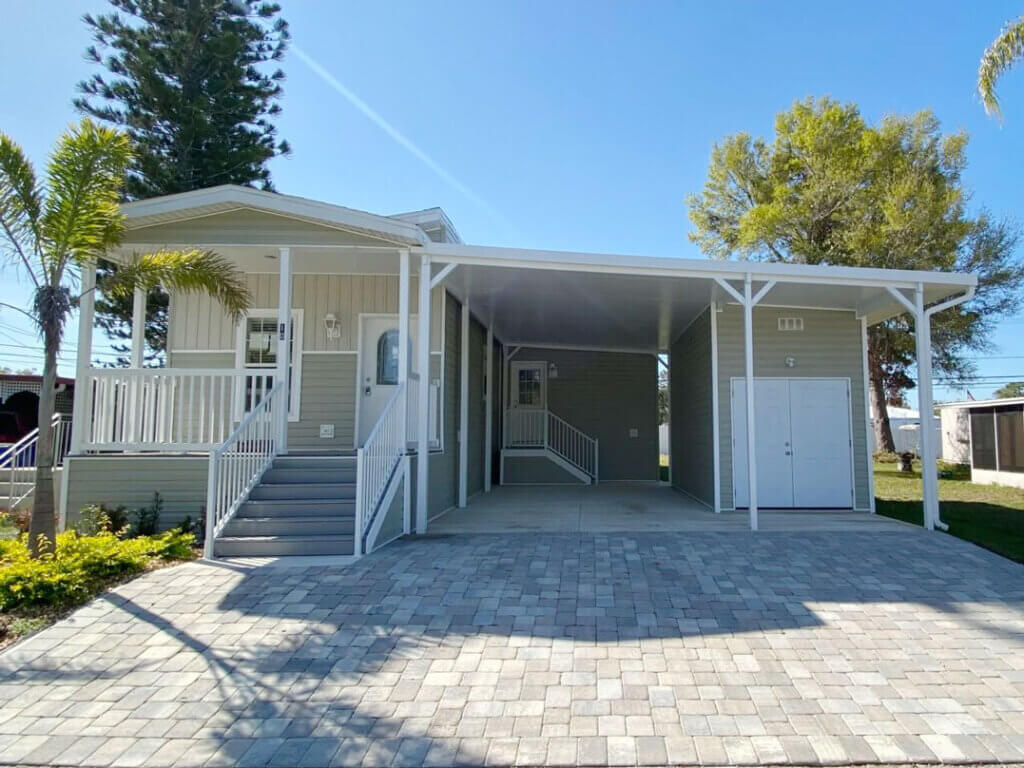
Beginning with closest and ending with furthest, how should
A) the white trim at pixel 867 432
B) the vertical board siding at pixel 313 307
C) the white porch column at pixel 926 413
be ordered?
the white porch column at pixel 926 413 < the vertical board siding at pixel 313 307 < the white trim at pixel 867 432

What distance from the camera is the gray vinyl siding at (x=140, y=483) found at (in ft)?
22.1

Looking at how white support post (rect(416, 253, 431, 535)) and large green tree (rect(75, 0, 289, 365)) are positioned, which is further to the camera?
large green tree (rect(75, 0, 289, 365))

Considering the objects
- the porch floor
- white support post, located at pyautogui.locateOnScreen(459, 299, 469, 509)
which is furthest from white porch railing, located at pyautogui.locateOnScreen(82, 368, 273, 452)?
white support post, located at pyautogui.locateOnScreen(459, 299, 469, 509)

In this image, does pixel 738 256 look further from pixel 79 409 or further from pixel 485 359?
pixel 79 409

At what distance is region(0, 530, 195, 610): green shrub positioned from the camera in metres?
4.41

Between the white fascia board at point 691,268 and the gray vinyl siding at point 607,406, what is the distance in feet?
22.6

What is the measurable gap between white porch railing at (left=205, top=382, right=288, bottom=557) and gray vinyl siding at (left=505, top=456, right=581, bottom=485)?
6.95 meters

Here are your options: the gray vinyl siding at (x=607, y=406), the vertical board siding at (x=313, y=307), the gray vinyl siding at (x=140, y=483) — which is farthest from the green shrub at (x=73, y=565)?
the gray vinyl siding at (x=607, y=406)

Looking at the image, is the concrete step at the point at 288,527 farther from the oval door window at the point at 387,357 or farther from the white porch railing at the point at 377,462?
the oval door window at the point at 387,357

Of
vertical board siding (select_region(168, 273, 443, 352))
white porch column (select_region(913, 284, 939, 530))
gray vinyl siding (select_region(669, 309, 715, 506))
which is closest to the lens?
white porch column (select_region(913, 284, 939, 530))

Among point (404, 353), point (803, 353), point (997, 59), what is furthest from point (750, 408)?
point (997, 59)

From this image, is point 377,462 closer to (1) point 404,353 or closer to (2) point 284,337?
(1) point 404,353

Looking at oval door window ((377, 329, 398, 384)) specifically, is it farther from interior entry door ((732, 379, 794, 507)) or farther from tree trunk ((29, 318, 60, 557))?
interior entry door ((732, 379, 794, 507))

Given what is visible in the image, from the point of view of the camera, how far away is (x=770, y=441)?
9031 mm
